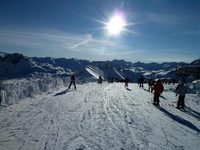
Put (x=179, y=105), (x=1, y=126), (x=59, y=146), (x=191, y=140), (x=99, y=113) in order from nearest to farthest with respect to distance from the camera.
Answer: (x=59, y=146)
(x=191, y=140)
(x=1, y=126)
(x=99, y=113)
(x=179, y=105)

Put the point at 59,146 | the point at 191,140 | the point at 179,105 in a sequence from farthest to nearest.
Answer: the point at 179,105, the point at 191,140, the point at 59,146

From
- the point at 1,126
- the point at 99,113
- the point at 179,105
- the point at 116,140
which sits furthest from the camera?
the point at 179,105

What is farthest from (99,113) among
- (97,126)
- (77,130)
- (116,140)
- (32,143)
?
(32,143)

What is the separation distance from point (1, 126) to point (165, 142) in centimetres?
622

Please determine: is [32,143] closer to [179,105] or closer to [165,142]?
[165,142]

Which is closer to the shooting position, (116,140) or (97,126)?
(116,140)

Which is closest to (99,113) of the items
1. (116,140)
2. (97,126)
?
(97,126)

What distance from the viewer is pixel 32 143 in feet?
28.0

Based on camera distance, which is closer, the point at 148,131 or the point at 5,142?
the point at 5,142

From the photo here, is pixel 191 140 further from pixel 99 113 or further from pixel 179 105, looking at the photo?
pixel 179 105

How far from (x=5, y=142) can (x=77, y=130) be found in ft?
9.05

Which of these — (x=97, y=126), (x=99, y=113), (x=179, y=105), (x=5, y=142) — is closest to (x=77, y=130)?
(x=97, y=126)

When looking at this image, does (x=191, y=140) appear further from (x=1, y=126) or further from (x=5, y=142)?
(x=1, y=126)

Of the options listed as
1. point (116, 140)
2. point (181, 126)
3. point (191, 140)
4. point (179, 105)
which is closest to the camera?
point (116, 140)
